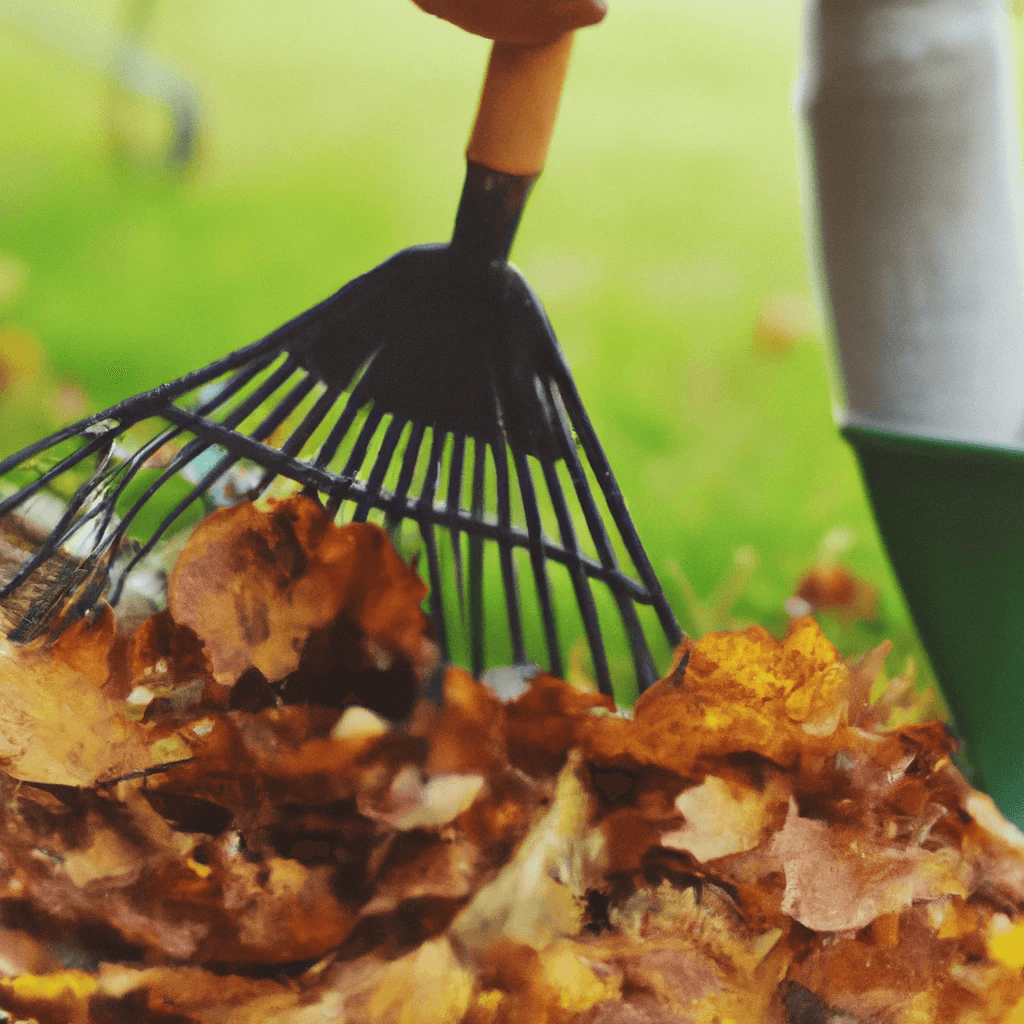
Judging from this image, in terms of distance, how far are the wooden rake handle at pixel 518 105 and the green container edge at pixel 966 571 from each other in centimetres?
26

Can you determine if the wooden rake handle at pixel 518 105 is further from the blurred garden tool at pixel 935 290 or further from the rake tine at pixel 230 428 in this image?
the blurred garden tool at pixel 935 290

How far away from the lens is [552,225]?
567mm

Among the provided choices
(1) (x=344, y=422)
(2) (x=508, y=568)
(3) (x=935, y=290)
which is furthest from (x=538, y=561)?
(3) (x=935, y=290)

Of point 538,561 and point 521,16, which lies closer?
point 521,16

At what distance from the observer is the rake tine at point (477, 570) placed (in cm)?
47

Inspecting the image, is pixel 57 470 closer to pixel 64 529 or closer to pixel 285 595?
pixel 64 529

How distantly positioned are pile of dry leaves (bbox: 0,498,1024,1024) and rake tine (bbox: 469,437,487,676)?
6 centimetres

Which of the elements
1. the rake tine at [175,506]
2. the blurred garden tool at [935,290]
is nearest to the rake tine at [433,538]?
the rake tine at [175,506]

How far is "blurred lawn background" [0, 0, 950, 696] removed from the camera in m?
0.50

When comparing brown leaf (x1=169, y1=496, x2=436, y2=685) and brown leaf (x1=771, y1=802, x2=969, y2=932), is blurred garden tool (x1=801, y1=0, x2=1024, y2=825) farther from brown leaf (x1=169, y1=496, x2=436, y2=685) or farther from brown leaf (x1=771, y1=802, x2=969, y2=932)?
brown leaf (x1=169, y1=496, x2=436, y2=685)

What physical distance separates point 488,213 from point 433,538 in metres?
0.18

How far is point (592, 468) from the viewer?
1.55 ft

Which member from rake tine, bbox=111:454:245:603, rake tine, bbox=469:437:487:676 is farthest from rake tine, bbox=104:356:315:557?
rake tine, bbox=469:437:487:676

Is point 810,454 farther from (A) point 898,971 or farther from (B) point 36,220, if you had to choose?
(B) point 36,220
